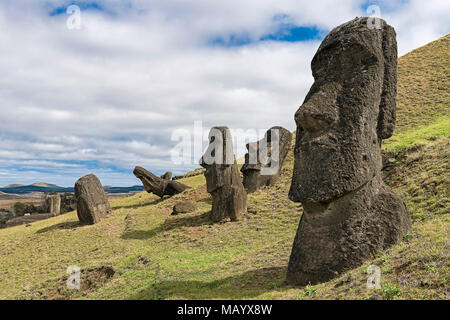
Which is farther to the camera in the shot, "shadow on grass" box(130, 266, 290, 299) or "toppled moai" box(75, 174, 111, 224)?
"toppled moai" box(75, 174, 111, 224)

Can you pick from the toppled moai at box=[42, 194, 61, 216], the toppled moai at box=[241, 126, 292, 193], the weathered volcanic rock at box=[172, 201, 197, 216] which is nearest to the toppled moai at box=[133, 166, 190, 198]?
the toppled moai at box=[241, 126, 292, 193]

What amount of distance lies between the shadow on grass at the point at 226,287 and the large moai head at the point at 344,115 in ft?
6.87

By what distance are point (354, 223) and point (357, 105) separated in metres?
2.48

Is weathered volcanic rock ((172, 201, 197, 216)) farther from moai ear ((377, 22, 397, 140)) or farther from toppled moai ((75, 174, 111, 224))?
moai ear ((377, 22, 397, 140))

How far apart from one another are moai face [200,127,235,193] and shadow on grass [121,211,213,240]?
1699 mm

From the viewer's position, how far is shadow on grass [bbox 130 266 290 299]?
7.39 meters

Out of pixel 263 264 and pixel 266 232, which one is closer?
pixel 263 264

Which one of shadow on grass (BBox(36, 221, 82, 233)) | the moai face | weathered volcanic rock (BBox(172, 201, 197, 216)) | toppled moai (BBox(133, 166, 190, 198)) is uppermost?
the moai face

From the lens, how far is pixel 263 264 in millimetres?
9891

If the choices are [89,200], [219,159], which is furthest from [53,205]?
[219,159]

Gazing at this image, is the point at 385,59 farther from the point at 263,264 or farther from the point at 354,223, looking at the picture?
the point at 263,264

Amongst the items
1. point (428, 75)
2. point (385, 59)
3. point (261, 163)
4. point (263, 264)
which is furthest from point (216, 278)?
point (428, 75)

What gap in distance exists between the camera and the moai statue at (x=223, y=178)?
693 inches

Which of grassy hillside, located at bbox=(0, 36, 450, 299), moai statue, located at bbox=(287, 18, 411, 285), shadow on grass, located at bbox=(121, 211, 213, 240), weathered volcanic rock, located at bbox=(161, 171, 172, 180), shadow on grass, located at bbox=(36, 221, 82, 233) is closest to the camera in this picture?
grassy hillside, located at bbox=(0, 36, 450, 299)
